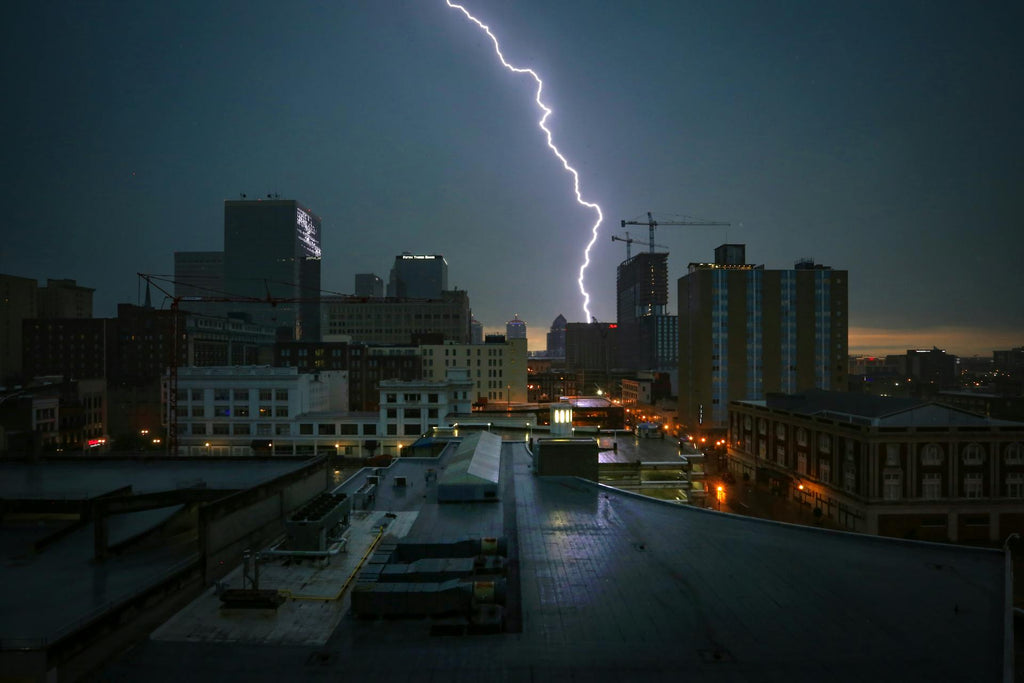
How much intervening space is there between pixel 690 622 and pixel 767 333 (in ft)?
242

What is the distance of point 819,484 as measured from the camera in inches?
1724

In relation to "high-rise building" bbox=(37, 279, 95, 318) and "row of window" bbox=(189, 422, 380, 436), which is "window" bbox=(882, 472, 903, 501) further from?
"high-rise building" bbox=(37, 279, 95, 318)

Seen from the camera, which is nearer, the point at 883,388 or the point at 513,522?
the point at 513,522

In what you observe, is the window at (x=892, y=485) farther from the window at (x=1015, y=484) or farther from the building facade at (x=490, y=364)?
the building facade at (x=490, y=364)

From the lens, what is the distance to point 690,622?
11.6m

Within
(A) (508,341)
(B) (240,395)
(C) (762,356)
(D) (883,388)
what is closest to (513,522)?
(B) (240,395)

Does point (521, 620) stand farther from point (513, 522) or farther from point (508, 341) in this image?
point (508, 341)

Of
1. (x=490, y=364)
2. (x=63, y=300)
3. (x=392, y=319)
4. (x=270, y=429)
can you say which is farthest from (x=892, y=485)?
(x=63, y=300)

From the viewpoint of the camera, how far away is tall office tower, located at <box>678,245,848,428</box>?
76.4 metres

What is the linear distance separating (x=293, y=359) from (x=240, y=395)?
3051 cm

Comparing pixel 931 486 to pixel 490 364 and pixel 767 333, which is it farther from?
pixel 490 364

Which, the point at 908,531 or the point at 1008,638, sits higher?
the point at 1008,638

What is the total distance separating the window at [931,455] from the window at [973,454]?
6.57ft

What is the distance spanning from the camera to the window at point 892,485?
3822 cm
